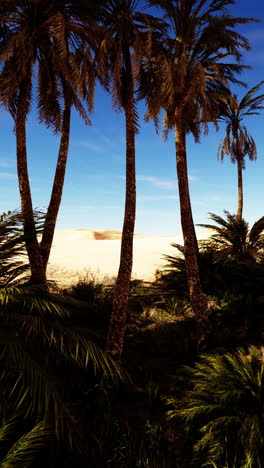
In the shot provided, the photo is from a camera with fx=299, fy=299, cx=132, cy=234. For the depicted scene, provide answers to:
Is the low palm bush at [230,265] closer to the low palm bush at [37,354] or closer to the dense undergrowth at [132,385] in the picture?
the dense undergrowth at [132,385]

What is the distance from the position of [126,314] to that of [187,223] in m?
3.61

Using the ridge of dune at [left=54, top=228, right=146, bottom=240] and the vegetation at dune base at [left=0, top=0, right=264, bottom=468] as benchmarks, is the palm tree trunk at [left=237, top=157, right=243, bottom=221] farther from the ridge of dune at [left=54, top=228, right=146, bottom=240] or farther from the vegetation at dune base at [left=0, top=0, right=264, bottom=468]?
the ridge of dune at [left=54, top=228, right=146, bottom=240]

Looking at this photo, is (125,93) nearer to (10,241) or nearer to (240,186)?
(10,241)

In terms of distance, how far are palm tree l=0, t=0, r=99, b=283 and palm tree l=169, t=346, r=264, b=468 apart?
4.09 metres

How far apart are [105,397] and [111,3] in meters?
9.23

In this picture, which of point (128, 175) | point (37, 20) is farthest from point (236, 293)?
point (37, 20)

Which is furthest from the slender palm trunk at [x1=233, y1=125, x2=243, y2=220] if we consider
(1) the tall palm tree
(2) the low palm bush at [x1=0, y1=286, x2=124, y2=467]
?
(2) the low palm bush at [x1=0, y1=286, x2=124, y2=467]

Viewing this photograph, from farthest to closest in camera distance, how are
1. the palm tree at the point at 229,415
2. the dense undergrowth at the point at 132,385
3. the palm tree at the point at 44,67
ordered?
the palm tree at the point at 44,67, the palm tree at the point at 229,415, the dense undergrowth at the point at 132,385

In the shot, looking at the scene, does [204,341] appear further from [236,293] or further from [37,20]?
[37,20]

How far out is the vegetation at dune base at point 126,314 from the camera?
160 inches

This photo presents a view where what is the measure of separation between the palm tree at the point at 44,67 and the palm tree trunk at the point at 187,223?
3220mm

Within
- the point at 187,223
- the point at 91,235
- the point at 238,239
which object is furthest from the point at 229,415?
the point at 91,235

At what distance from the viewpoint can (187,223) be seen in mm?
10008

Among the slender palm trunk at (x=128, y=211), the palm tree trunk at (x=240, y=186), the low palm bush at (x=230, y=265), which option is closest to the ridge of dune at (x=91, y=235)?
the palm tree trunk at (x=240, y=186)
